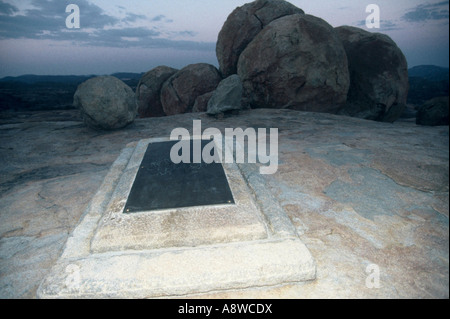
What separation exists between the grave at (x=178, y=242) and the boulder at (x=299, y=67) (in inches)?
155

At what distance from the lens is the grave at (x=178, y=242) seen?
1.25 m

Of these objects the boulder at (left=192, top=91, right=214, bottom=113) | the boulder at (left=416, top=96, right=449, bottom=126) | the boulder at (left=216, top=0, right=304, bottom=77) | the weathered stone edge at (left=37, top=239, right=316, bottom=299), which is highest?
the boulder at (left=216, top=0, right=304, bottom=77)

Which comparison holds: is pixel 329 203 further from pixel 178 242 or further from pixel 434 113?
pixel 434 113

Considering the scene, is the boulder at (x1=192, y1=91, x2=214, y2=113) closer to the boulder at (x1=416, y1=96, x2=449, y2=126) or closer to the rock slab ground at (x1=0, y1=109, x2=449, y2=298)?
the rock slab ground at (x1=0, y1=109, x2=449, y2=298)

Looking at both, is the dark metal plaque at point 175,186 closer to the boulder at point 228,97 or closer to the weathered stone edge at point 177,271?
the weathered stone edge at point 177,271

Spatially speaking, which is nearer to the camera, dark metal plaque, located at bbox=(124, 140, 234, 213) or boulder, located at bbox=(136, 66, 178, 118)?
dark metal plaque, located at bbox=(124, 140, 234, 213)

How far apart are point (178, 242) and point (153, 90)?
7.40 metres

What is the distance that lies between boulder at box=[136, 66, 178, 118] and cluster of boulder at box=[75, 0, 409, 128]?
1.14m

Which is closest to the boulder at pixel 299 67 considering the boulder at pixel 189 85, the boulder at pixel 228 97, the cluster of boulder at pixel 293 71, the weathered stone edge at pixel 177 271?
the cluster of boulder at pixel 293 71

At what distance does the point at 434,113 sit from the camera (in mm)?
5836

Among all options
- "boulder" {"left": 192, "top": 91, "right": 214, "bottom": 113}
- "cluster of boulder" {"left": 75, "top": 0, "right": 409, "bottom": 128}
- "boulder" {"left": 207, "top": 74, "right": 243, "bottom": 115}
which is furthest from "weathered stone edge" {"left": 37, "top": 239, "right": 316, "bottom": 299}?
"boulder" {"left": 192, "top": 91, "right": 214, "bottom": 113}

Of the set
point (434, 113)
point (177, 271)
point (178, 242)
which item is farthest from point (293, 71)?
point (177, 271)

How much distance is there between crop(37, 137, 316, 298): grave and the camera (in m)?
1.25
